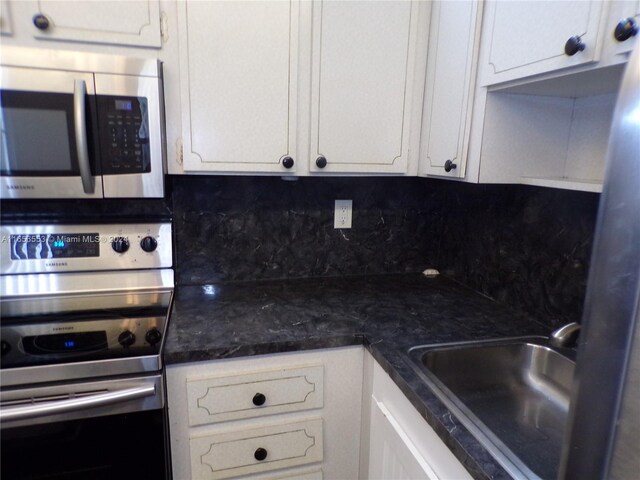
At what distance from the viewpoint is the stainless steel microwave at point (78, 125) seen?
111cm

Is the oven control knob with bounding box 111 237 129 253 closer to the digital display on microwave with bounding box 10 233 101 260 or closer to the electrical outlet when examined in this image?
the digital display on microwave with bounding box 10 233 101 260

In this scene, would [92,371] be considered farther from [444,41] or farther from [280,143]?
[444,41]

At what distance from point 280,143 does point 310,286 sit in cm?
60

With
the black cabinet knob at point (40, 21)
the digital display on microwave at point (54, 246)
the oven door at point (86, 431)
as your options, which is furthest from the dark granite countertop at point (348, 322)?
the black cabinet knob at point (40, 21)

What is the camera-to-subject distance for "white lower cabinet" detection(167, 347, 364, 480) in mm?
1126

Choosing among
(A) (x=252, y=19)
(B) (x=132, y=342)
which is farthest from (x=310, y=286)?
(A) (x=252, y=19)

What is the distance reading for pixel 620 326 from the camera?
381mm

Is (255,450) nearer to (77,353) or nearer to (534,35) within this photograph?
(77,353)

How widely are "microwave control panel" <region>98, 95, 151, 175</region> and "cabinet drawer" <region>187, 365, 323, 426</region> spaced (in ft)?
2.15

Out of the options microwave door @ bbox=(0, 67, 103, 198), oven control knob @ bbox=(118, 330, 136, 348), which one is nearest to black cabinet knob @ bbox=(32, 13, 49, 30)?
microwave door @ bbox=(0, 67, 103, 198)

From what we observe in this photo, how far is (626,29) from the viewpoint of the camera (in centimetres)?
71

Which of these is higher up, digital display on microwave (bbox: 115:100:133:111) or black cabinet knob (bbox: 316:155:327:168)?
digital display on microwave (bbox: 115:100:133:111)

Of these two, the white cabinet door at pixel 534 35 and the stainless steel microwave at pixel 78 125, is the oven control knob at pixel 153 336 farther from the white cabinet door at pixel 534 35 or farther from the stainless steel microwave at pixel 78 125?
the white cabinet door at pixel 534 35

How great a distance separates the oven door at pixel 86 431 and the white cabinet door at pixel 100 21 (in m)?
0.93
